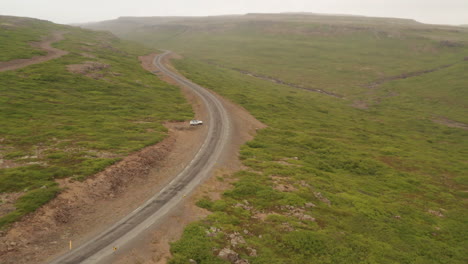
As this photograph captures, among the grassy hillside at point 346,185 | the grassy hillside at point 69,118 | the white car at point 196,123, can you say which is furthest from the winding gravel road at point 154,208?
the grassy hillside at point 69,118

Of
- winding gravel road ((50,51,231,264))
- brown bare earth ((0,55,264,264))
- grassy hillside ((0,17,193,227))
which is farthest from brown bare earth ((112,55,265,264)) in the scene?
grassy hillside ((0,17,193,227))

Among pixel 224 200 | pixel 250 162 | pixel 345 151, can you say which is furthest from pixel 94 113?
pixel 345 151

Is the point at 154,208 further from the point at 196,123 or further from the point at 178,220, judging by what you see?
the point at 196,123

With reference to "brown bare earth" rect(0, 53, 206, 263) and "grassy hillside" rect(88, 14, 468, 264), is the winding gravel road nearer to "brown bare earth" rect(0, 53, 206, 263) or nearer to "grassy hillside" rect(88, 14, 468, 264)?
"brown bare earth" rect(0, 53, 206, 263)

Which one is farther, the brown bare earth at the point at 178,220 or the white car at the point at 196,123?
the white car at the point at 196,123

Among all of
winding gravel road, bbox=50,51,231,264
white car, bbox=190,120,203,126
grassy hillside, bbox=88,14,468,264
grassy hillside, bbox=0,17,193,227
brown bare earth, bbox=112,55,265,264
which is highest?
grassy hillside, bbox=0,17,193,227

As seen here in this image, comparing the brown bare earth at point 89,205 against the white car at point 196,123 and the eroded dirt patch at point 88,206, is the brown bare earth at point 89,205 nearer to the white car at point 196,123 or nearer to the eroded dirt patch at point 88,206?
the eroded dirt patch at point 88,206
